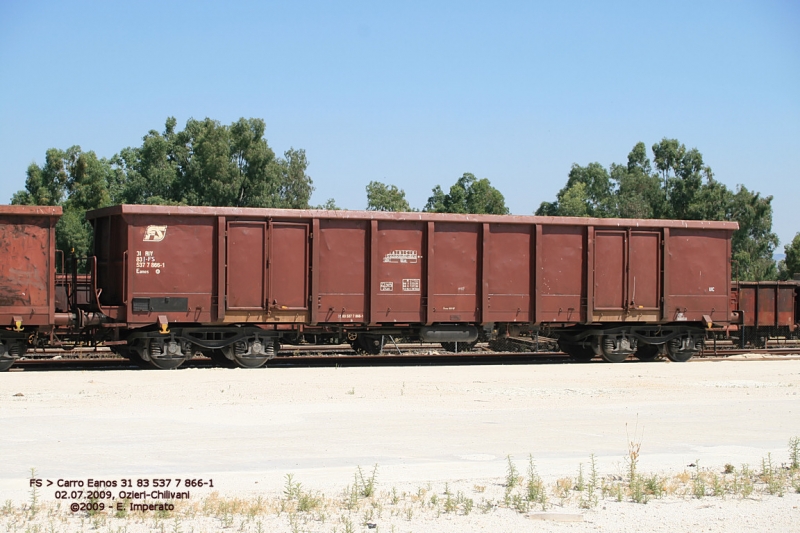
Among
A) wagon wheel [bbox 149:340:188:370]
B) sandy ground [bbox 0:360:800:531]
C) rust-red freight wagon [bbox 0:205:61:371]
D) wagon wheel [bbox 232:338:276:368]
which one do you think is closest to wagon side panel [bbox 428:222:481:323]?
sandy ground [bbox 0:360:800:531]

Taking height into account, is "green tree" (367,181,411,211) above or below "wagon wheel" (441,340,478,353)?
above

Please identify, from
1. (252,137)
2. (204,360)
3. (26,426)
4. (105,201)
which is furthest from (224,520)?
(105,201)

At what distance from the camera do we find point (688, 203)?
70312mm

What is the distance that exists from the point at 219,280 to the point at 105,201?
148 feet

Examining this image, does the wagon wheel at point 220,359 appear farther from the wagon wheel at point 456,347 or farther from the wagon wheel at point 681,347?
the wagon wheel at point 681,347

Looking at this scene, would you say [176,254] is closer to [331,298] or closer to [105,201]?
[331,298]

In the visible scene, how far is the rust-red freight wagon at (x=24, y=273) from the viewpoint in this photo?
16.6 m

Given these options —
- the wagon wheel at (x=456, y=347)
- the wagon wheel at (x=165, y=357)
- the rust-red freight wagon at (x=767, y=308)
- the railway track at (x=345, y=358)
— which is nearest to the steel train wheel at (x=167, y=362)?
the wagon wheel at (x=165, y=357)

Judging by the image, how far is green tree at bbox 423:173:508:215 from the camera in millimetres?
72188

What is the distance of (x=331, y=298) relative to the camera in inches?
720

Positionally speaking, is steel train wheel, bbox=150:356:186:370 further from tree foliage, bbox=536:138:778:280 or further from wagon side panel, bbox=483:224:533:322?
tree foliage, bbox=536:138:778:280

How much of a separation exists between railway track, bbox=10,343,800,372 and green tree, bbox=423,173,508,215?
47.7m

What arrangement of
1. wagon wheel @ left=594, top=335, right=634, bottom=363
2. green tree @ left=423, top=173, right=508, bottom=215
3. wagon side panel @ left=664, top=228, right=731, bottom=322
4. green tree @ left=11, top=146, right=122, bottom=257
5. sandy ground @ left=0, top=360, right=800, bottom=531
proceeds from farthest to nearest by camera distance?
green tree @ left=423, top=173, right=508, bottom=215 → green tree @ left=11, top=146, right=122, bottom=257 → wagon side panel @ left=664, top=228, right=731, bottom=322 → wagon wheel @ left=594, top=335, right=634, bottom=363 → sandy ground @ left=0, top=360, right=800, bottom=531

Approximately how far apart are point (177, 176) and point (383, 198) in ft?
80.1
